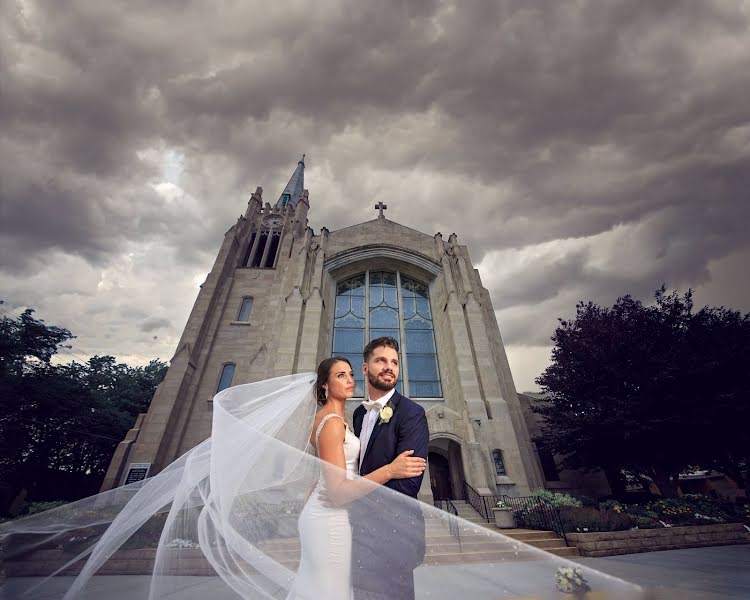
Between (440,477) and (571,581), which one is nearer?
(571,581)

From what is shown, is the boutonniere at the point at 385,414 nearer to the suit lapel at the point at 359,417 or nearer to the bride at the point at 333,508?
the bride at the point at 333,508

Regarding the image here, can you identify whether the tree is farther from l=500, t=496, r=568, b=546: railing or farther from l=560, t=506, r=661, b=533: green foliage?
l=500, t=496, r=568, b=546: railing

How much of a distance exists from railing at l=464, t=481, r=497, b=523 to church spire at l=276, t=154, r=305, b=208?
88.1 feet

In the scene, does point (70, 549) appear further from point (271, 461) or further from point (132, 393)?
point (132, 393)

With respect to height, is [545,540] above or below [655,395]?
below

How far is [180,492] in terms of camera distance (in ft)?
9.77

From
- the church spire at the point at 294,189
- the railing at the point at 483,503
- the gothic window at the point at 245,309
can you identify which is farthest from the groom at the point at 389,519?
the church spire at the point at 294,189

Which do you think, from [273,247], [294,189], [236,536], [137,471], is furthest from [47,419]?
[294,189]

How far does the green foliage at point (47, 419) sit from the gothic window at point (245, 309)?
9.81m

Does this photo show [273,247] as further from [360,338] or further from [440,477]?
[440,477]

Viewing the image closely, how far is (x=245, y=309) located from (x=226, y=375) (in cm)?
436

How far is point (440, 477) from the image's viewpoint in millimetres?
14672

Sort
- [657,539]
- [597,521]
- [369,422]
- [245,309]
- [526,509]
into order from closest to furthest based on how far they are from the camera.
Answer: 1. [369,422]
2. [657,539]
3. [597,521]
4. [526,509]
5. [245,309]

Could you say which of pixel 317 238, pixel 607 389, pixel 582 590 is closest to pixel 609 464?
pixel 607 389
